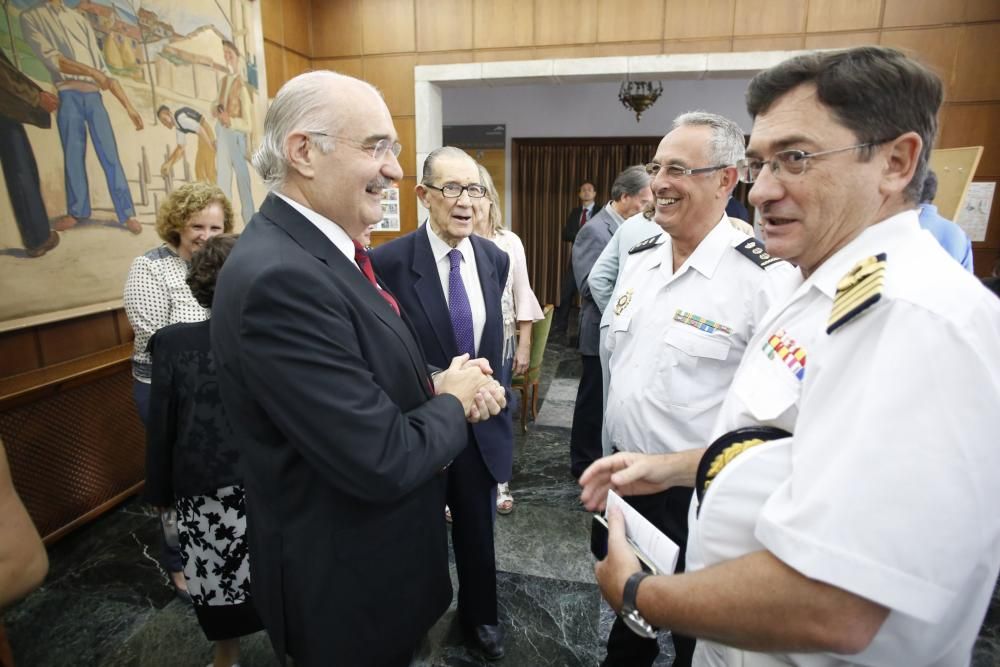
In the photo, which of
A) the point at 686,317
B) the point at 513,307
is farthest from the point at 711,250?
the point at 513,307

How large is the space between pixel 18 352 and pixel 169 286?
1.11 meters

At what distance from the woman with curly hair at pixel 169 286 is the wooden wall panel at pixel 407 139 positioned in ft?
11.7

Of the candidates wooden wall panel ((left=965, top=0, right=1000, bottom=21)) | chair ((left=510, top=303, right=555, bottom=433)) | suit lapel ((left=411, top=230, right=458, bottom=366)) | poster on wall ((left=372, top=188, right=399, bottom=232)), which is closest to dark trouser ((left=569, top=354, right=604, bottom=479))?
chair ((left=510, top=303, right=555, bottom=433))

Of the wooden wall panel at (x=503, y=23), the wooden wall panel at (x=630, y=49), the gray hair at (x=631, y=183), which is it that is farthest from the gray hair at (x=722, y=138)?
the wooden wall panel at (x=503, y=23)

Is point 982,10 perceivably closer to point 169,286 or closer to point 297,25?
point 297,25

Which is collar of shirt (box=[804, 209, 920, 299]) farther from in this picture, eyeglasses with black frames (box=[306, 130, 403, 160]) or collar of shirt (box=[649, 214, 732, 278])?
eyeglasses with black frames (box=[306, 130, 403, 160])

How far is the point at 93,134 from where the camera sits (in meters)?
3.04

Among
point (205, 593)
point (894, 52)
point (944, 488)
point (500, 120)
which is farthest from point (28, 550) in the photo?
point (500, 120)

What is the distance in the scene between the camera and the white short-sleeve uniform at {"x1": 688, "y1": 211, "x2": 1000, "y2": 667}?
1.88 feet

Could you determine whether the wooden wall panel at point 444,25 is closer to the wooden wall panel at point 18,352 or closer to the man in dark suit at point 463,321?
the man in dark suit at point 463,321

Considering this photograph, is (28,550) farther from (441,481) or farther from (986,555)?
(986,555)

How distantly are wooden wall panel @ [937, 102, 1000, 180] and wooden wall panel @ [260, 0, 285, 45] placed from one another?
6372 millimetres

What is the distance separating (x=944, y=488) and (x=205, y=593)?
6.68ft

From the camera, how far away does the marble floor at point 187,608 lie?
2090 mm
